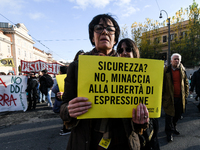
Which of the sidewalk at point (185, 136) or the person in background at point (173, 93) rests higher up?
the person in background at point (173, 93)

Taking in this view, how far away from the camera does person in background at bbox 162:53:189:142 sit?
2.97 meters

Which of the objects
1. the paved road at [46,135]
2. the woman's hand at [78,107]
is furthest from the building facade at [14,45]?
the woman's hand at [78,107]

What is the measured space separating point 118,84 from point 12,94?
21.7ft

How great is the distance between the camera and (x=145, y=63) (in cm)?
96

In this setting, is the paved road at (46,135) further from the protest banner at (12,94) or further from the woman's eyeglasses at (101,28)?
the woman's eyeglasses at (101,28)

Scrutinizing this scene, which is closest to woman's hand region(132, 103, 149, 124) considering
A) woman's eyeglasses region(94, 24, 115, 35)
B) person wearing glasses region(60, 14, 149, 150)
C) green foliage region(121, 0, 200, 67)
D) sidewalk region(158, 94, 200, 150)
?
person wearing glasses region(60, 14, 149, 150)

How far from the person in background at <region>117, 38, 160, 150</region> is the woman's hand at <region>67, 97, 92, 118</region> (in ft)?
2.14

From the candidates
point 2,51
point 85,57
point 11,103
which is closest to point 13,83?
point 11,103

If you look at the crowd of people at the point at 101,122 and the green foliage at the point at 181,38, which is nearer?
the crowd of people at the point at 101,122

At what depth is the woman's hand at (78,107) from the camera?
872 millimetres

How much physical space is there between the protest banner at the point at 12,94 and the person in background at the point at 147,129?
603 centimetres

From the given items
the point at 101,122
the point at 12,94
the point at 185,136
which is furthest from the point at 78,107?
the point at 12,94

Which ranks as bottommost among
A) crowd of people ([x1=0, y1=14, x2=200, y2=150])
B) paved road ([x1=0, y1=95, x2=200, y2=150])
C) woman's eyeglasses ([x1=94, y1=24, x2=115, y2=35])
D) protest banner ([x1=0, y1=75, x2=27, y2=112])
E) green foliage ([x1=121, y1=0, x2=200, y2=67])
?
paved road ([x1=0, y1=95, x2=200, y2=150])

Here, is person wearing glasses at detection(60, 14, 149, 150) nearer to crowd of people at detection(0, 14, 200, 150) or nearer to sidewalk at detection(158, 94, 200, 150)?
crowd of people at detection(0, 14, 200, 150)
